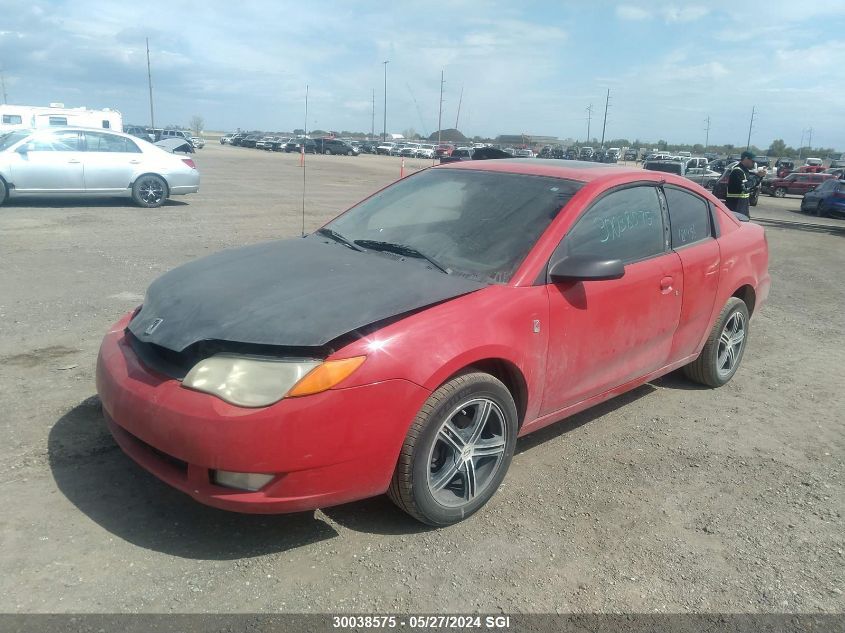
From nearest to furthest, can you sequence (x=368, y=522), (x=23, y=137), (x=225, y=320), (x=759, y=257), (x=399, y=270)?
(x=225, y=320) → (x=368, y=522) → (x=399, y=270) → (x=759, y=257) → (x=23, y=137)

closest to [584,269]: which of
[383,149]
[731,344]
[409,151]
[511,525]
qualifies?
[511,525]

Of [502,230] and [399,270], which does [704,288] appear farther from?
[399,270]

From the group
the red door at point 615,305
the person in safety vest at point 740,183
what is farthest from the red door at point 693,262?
the person in safety vest at point 740,183

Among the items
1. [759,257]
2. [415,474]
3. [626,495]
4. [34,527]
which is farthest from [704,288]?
[34,527]

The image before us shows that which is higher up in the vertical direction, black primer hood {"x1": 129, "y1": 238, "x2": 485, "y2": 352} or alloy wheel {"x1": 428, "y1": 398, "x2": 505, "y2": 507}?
black primer hood {"x1": 129, "y1": 238, "x2": 485, "y2": 352}

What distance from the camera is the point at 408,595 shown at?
268cm

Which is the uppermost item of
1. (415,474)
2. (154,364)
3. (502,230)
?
(502,230)

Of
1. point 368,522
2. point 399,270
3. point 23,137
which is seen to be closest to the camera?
point 368,522

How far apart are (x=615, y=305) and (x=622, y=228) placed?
0.53 m

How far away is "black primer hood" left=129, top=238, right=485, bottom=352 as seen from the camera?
281 centimetres

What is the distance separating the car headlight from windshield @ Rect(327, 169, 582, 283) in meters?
1.06

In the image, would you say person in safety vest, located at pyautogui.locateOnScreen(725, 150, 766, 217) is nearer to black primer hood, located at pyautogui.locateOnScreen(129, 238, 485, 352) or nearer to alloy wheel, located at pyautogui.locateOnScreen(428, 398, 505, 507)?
black primer hood, located at pyautogui.locateOnScreen(129, 238, 485, 352)

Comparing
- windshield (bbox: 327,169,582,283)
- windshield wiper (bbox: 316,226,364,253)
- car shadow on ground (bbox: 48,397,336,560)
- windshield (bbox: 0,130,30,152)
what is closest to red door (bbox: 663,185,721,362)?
windshield (bbox: 327,169,582,283)

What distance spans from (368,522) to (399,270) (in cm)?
123
